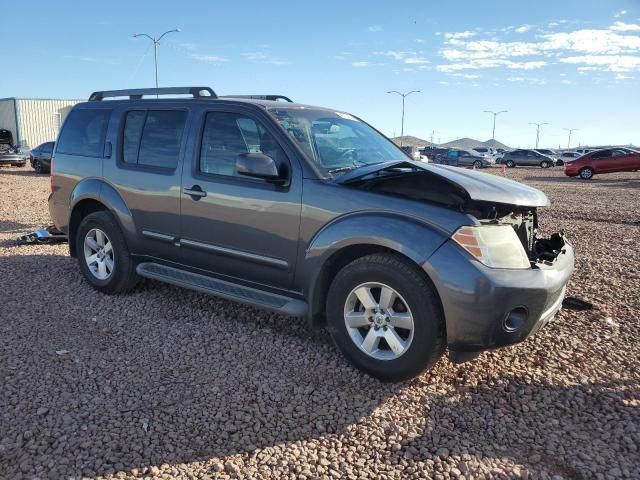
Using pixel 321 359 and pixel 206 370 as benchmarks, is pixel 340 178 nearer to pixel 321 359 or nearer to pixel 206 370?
pixel 321 359

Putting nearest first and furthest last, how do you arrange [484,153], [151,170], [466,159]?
[151,170] → [466,159] → [484,153]

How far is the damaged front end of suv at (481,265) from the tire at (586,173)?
27.3 metres

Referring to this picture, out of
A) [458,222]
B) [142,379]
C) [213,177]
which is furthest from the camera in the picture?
[213,177]

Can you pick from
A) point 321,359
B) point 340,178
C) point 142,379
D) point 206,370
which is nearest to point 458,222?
point 340,178

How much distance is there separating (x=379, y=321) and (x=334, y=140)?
1.65 m

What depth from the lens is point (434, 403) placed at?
338cm

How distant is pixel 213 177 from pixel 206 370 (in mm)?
1558

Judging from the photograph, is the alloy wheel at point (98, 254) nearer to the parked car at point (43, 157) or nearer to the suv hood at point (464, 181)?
the suv hood at point (464, 181)

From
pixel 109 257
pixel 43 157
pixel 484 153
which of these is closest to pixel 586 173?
pixel 484 153

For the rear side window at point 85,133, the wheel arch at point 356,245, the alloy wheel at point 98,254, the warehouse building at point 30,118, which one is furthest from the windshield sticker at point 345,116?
the warehouse building at point 30,118

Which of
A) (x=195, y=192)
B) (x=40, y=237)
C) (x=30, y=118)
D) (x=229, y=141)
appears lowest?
(x=40, y=237)

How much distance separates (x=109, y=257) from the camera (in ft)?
17.6

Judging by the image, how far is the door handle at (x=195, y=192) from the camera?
446 centimetres

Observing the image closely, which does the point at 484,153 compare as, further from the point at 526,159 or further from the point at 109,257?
the point at 109,257
